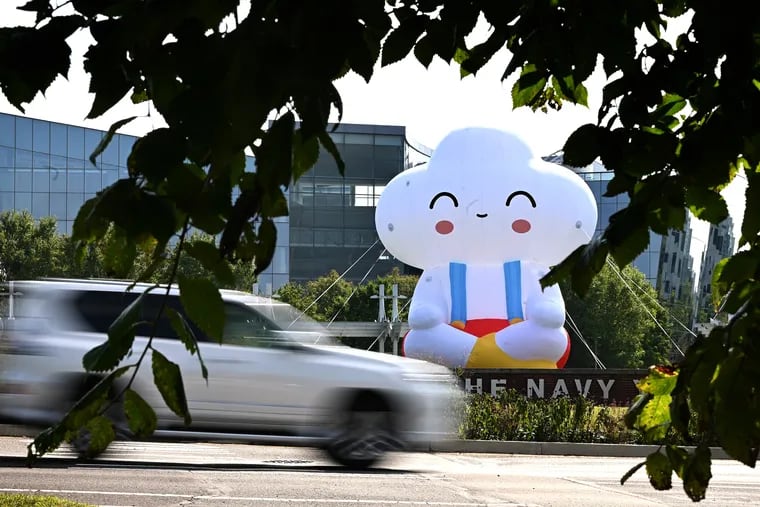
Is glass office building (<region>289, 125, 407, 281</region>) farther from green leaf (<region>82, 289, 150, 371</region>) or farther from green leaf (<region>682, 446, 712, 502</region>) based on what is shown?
green leaf (<region>82, 289, 150, 371</region>)

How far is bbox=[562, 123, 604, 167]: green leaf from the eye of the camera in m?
2.84

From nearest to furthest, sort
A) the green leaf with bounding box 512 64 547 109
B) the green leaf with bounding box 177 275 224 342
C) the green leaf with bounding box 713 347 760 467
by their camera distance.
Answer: the green leaf with bounding box 177 275 224 342 → the green leaf with bounding box 713 347 760 467 → the green leaf with bounding box 512 64 547 109

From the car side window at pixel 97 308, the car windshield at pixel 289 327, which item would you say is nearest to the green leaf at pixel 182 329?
the car windshield at pixel 289 327

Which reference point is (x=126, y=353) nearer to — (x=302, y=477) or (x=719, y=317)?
(x=719, y=317)

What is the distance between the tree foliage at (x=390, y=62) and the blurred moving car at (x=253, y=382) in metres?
8.72

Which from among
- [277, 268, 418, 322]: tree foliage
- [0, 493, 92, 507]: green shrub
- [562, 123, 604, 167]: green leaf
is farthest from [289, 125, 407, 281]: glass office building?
[562, 123, 604, 167]: green leaf

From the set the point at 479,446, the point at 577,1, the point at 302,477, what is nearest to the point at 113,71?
the point at 577,1

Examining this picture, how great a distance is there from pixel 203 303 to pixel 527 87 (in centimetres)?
167

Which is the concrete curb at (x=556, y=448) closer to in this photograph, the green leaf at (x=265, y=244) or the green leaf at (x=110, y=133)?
the green leaf at (x=265, y=244)

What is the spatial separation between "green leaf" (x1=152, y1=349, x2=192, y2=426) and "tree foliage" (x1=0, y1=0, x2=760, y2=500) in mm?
170

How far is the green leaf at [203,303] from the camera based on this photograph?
73.0 inches

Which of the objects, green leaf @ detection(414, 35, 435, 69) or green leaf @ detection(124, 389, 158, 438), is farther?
green leaf @ detection(414, 35, 435, 69)

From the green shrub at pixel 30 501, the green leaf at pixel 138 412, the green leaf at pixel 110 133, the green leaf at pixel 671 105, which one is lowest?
the green shrub at pixel 30 501

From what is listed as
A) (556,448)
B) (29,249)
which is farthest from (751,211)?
(29,249)
